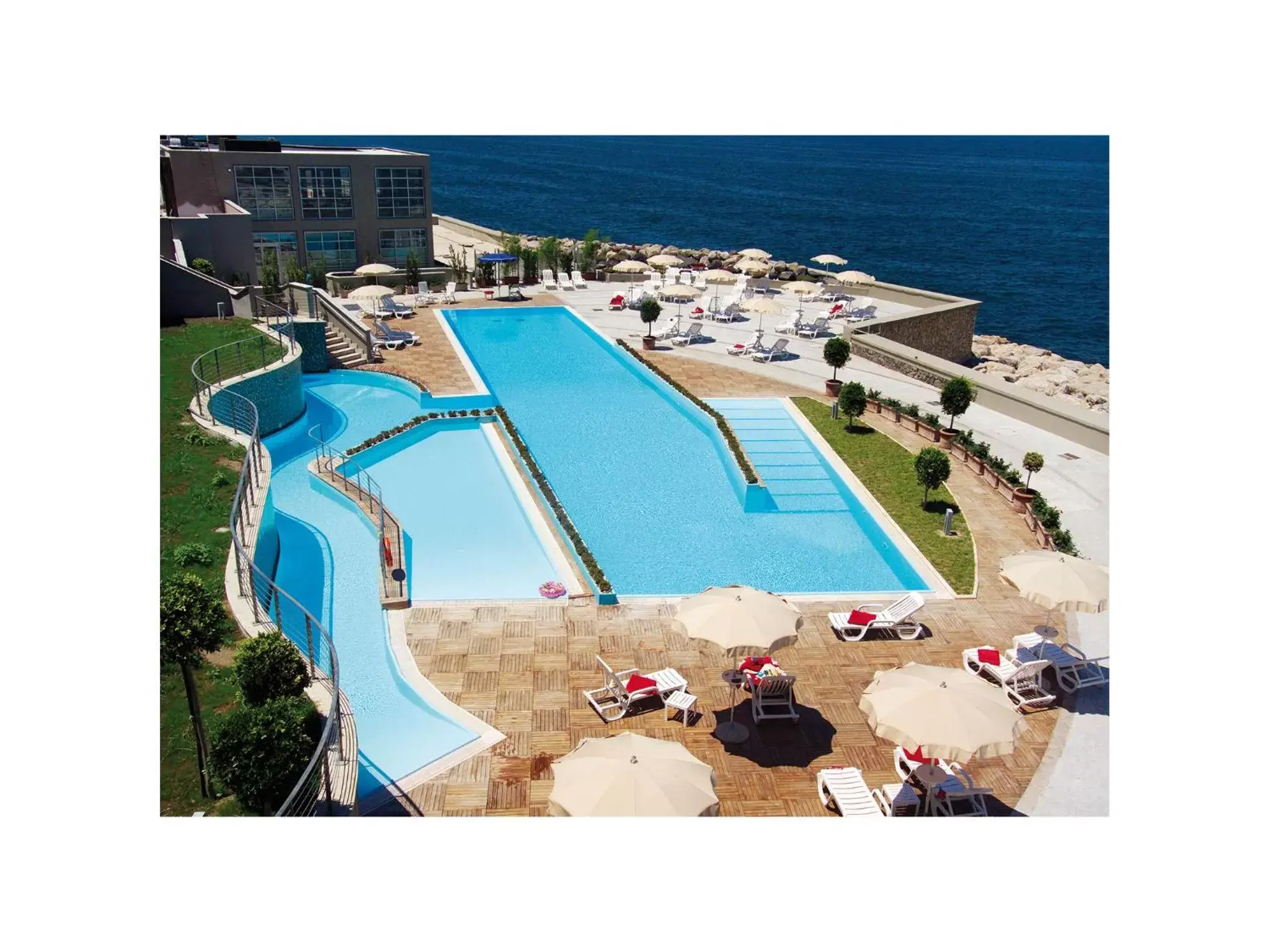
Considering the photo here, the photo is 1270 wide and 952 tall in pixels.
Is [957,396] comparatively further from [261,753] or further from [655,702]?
[261,753]

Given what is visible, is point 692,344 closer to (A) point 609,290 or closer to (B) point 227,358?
(A) point 609,290

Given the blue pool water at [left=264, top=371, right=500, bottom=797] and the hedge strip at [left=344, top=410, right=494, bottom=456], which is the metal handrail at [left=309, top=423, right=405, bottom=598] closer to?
the blue pool water at [left=264, top=371, right=500, bottom=797]

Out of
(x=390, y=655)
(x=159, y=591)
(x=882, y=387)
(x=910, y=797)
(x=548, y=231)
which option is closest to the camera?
(x=159, y=591)

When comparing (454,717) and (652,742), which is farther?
(454,717)

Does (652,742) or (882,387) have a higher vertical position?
(882,387)

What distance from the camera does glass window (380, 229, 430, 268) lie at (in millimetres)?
40781

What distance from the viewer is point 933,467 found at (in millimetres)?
17703

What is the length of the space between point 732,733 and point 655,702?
3.84 feet

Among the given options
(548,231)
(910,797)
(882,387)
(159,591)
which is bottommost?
(910,797)

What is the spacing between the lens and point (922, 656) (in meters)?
13.3

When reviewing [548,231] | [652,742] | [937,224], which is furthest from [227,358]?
[937,224]

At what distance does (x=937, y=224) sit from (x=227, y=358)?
284ft

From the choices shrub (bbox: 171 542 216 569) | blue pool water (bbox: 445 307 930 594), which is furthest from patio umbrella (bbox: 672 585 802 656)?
shrub (bbox: 171 542 216 569)

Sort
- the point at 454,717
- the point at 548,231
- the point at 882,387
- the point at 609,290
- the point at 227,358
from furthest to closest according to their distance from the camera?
the point at 548,231
the point at 609,290
the point at 882,387
the point at 227,358
the point at 454,717
